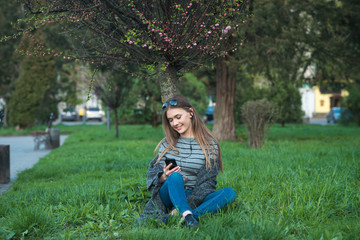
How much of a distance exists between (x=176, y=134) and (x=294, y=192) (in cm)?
148

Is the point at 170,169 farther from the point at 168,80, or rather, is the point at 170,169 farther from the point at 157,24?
the point at 157,24

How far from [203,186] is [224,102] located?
9.45 meters

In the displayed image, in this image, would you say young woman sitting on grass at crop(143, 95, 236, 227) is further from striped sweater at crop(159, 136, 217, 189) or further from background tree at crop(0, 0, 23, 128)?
background tree at crop(0, 0, 23, 128)

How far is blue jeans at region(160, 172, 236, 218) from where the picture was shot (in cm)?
352

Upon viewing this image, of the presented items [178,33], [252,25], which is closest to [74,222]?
[178,33]

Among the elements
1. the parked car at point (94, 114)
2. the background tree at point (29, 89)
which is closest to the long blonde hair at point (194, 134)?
the background tree at point (29, 89)

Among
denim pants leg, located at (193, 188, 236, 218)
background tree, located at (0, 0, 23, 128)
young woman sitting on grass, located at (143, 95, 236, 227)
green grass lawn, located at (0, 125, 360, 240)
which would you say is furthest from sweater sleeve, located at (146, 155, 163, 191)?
background tree, located at (0, 0, 23, 128)

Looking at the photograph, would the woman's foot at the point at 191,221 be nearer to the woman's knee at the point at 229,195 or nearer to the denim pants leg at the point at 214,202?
the denim pants leg at the point at 214,202

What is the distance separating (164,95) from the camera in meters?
5.00

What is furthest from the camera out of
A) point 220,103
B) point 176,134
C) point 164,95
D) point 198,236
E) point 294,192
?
point 220,103

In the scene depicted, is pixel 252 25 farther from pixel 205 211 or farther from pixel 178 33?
pixel 205 211

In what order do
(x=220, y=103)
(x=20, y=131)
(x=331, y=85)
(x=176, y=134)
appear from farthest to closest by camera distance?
(x=20, y=131), (x=331, y=85), (x=220, y=103), (x=176, y=134)

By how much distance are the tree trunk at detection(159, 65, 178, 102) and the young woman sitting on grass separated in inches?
39.1

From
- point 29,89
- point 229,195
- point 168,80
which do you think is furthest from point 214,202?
point 29,89
